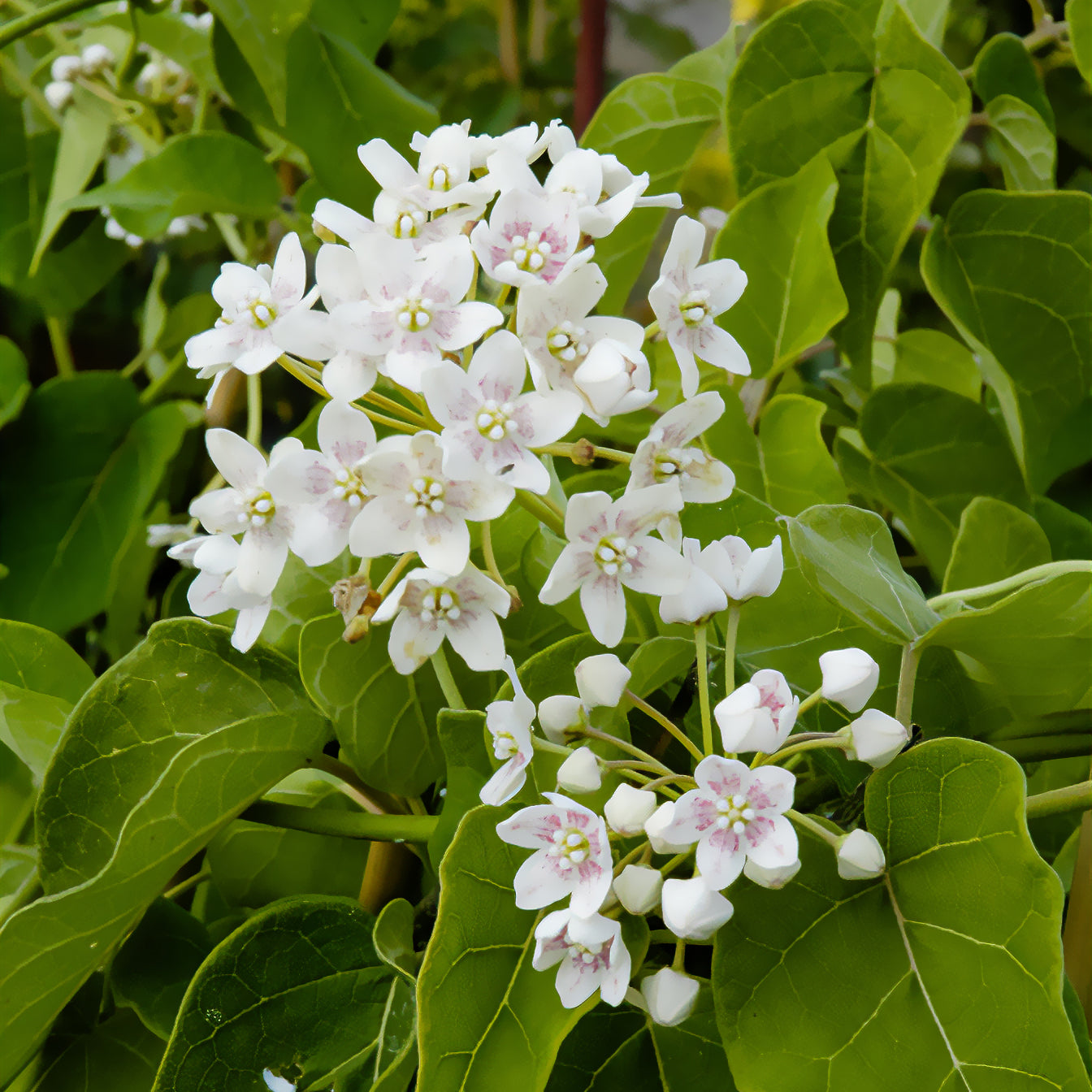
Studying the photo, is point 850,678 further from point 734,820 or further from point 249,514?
point 249,514

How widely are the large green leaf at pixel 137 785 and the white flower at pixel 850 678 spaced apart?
0.16 metres

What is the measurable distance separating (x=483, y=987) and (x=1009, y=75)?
502 millimetres

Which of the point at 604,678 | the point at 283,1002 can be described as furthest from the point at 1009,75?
the point at 283,1002

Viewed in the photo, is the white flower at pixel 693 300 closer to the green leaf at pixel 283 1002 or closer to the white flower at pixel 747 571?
the white flower at pixel 747 571

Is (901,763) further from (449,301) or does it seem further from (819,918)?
(449,301)

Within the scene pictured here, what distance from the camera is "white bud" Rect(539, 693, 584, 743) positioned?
0.29 metres

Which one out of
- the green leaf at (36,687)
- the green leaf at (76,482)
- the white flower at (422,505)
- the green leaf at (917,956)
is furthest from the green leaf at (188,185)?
the green leaf at (917,956)

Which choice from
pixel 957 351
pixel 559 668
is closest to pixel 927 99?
pixel 957 351

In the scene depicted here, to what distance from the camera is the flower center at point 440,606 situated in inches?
11.6

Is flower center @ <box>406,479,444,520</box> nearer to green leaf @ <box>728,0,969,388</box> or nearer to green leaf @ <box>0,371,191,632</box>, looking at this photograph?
green leaf @ <box>728,0,969,388</box>

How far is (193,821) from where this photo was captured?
0.32 m

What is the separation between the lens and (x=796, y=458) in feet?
1.43

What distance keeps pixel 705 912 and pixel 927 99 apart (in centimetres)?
36

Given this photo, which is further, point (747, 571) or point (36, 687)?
point (36, 687)
